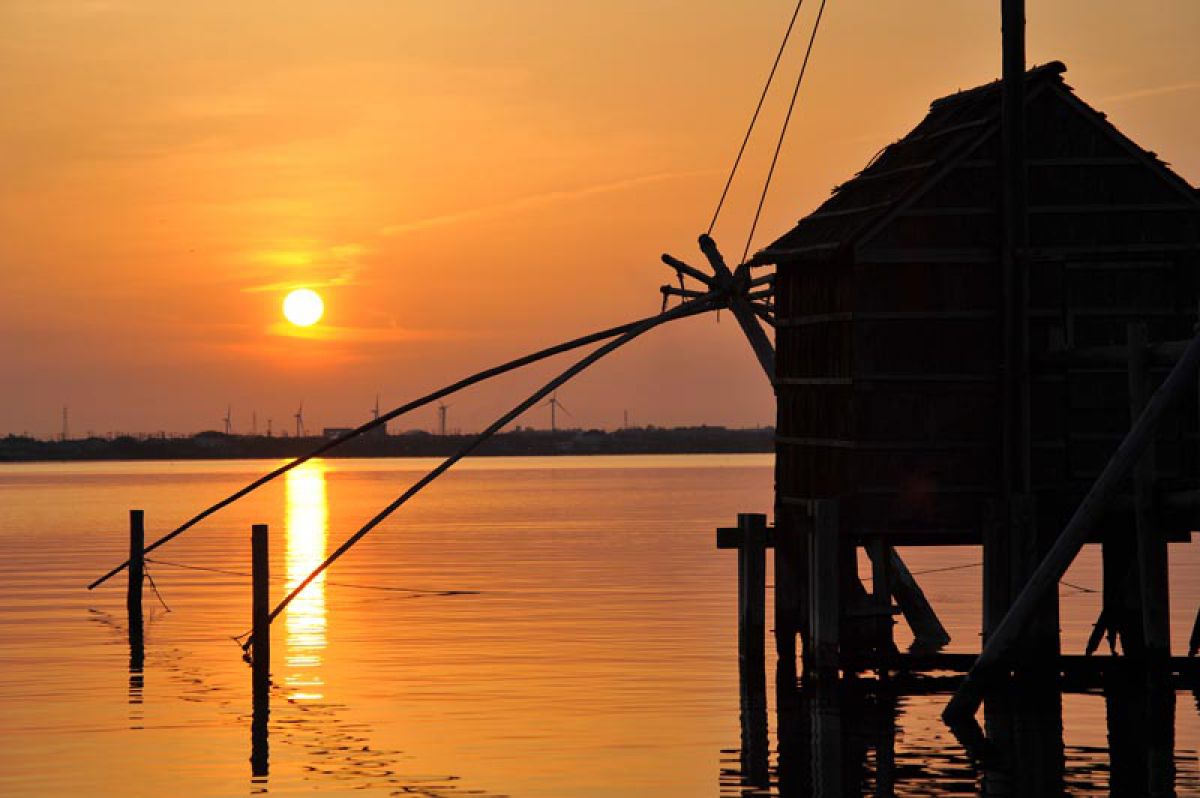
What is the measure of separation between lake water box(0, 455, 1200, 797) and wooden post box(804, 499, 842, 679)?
2.02ft

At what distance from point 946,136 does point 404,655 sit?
49.6ft

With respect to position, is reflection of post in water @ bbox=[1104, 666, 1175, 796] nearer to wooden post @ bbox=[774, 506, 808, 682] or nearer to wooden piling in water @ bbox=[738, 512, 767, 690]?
wooden post @ bbox=[774, 506, 808, 682]

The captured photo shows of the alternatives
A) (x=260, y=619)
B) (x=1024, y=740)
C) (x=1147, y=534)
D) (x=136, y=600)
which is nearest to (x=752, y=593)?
(x=1024, y=740)

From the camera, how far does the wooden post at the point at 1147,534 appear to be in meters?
27.9

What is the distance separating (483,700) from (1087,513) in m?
10.7

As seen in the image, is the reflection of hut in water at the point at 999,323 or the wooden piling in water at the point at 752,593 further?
Result: the wooden piling in water at the point at 752,593

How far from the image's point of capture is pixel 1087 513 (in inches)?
1021

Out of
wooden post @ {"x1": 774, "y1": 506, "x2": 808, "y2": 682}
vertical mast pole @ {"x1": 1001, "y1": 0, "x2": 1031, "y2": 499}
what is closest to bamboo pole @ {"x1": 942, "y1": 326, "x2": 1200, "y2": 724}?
vertical mast pole @ {"x1": 1001, "y1": 0, "x2": 1031, "y2": 499}

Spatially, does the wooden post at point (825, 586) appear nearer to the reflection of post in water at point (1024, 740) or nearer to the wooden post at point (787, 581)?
the reflection of post in water at point (1024, 740)

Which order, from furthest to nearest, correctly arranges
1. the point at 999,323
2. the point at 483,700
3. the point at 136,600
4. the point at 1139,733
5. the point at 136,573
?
the point at 136,573
the point at 136,600
the point at 483,700
the point at 999,323
the point at 1139,733

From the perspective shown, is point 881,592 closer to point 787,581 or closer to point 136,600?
point 787,581

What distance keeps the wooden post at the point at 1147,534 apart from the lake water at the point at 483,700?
137 cm

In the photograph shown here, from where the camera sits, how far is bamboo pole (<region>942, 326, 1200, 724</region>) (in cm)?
2542

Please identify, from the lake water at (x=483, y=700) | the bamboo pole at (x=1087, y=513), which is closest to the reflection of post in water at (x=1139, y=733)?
the lake water at (x=483, y=700)
